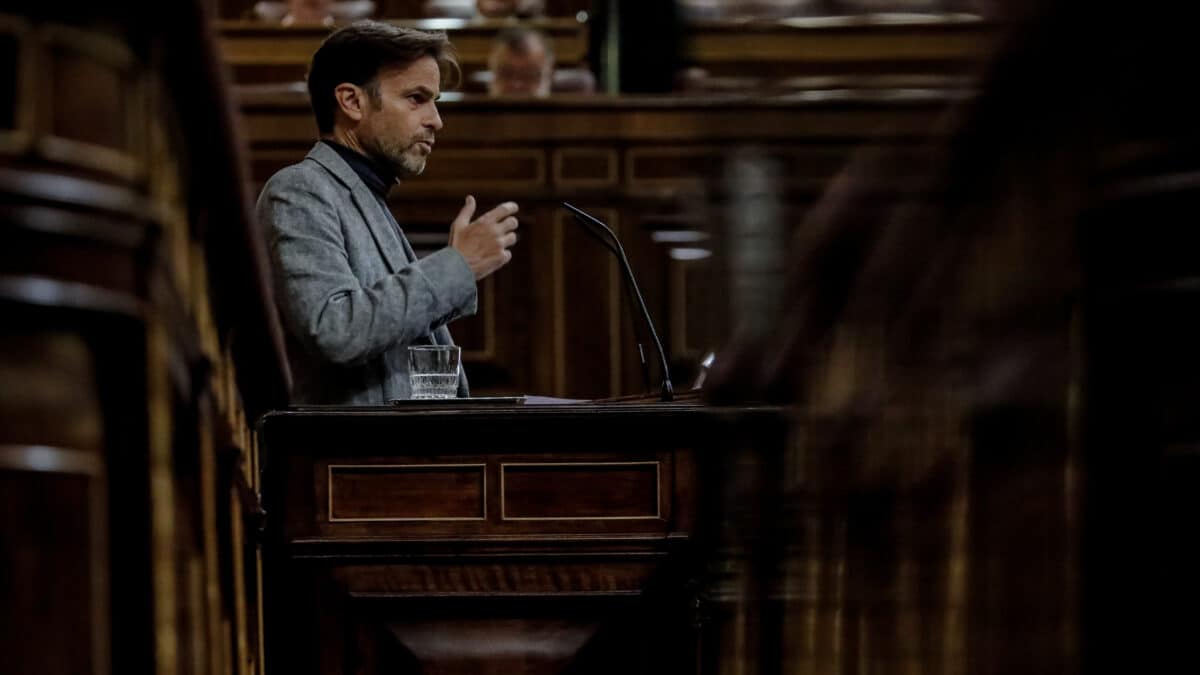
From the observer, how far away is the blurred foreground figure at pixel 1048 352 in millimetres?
1040

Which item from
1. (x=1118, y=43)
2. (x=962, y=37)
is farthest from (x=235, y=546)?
(x=962, y=37)

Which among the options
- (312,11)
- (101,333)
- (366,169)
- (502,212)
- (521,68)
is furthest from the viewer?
(312,11)

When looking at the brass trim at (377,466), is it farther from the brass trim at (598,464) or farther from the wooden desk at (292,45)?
the wooden desk at (292,45)

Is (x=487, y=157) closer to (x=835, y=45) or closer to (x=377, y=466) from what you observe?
(x=835, y=45)

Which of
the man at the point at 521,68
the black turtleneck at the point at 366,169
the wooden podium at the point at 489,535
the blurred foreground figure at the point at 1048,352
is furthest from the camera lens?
the man at the point at 521,68


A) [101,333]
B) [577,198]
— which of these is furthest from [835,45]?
[101,333]

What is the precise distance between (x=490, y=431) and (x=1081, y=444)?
5.24 feet

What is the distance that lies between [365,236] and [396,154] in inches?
9.1

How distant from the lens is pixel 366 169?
319cm

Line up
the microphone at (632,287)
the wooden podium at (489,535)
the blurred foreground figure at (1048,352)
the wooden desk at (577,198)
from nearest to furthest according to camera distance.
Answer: the blurred foreground figure at (1048,352) → the wooden podium at (489,535) → the microphone at (632,287) → the wooden desk at (577,198)

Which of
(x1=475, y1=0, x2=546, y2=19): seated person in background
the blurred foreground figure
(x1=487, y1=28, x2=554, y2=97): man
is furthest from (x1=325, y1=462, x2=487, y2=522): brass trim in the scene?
(x1=475, y1=0, x2=546, y2=19): seated person in background

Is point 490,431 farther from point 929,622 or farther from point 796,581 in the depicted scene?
point 929,622

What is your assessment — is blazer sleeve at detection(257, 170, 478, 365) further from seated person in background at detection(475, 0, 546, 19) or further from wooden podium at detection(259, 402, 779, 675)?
seated person in background at detection(475, 0, 546, 19)

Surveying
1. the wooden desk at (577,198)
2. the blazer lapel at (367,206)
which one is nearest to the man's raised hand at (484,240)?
the blazer lapel at (367,206)
